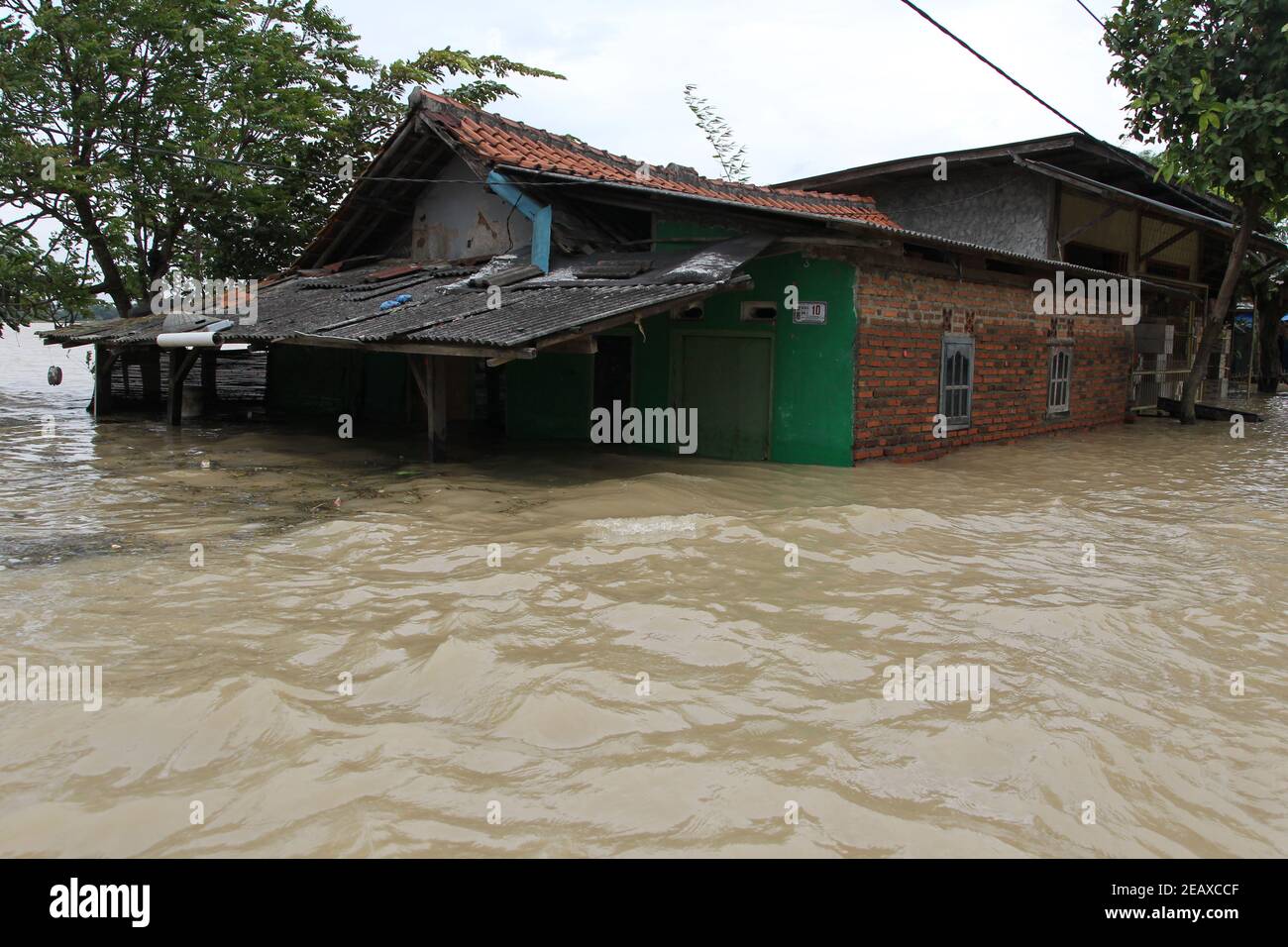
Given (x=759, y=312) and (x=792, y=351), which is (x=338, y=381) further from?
(x=792, y=351)

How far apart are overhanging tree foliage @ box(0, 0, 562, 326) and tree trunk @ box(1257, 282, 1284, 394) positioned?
804 inches

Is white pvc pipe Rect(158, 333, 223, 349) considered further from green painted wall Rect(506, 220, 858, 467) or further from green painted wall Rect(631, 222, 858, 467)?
green painted wall Rect(631, 222, 858, 467)

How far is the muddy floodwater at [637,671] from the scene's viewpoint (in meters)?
3.22

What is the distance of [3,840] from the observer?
9.94 feet

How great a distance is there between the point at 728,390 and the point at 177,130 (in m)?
12.2

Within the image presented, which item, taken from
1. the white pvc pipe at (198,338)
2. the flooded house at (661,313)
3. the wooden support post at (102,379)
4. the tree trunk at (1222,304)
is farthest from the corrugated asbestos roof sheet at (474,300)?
the tree trunk at (1222,304)

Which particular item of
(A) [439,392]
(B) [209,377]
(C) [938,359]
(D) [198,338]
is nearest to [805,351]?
(C) [938,359]

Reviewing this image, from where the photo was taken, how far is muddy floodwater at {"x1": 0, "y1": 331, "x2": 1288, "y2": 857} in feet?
10.6

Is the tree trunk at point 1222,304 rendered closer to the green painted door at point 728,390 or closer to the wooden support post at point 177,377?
the green painted door at point 728,390

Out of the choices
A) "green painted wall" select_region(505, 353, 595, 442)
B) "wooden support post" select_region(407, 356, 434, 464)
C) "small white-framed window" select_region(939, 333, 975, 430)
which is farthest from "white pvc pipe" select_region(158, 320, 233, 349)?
"small white-framed window" select_region(939, 333, 975, 430)

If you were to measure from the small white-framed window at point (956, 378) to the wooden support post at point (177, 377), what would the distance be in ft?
33.6

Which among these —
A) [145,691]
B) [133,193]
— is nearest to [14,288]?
[133,193]

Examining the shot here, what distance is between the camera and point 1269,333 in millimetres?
25062
